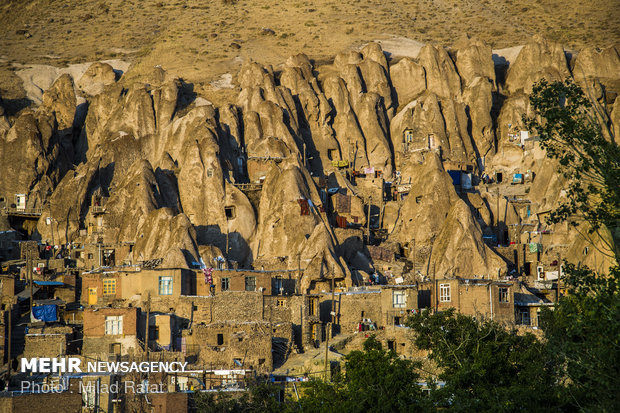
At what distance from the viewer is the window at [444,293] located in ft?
251

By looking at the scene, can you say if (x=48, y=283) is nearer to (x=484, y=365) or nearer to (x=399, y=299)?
(x=399, y=299)

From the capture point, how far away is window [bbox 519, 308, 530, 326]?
249ft

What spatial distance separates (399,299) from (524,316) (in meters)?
9.56

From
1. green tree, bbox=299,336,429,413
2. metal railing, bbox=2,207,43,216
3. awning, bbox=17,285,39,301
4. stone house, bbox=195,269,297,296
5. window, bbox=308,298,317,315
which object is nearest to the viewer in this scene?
green tree, bbox=299,336,429,413

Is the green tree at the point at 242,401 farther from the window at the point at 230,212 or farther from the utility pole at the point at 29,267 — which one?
the window at the point at 230,212

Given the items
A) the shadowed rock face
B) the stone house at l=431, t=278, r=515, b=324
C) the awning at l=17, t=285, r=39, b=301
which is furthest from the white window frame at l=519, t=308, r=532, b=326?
the awning at l=17, t=285, r=39, b=301

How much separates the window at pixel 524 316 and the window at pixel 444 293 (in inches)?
217

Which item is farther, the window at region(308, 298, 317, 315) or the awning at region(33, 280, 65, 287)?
the awning at region(33, 280, 65, 287)

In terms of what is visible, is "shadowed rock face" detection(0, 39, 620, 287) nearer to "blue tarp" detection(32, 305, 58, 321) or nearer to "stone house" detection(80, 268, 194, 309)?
"stone house" detection(80, 268, 194, 309)

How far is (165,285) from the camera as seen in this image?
78.2 m

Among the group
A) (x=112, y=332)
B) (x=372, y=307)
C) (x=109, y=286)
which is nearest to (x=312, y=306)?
(x=372, y=307)

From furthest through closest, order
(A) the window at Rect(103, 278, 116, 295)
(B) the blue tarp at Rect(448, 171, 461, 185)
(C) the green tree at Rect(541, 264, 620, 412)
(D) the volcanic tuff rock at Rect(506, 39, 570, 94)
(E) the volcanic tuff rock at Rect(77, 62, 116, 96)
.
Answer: (E) the volcanic tuff rock at Rect(77, 62, 116, 96) → (D) the volcanic tuff rock at Rect(506, 39, 570, 94) → (B) the blue tarp at Rect(448, 171, 461, 185) → (A) the window at Rect(103, 278, 116, 295) → (C) the green tree at Rect(541, 264, 620, 412)

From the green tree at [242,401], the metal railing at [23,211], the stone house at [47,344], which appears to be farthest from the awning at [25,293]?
the green tree at [242,401]

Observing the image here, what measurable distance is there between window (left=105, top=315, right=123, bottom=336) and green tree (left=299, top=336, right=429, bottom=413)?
2046cm
